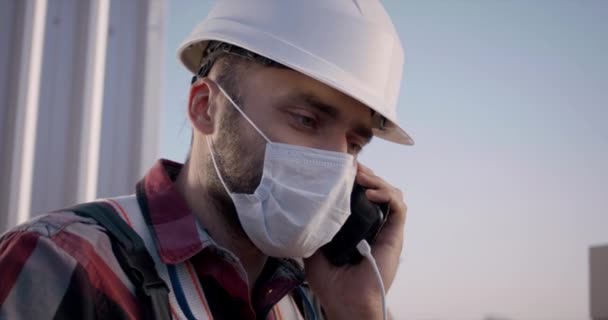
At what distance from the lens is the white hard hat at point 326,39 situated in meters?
1.49

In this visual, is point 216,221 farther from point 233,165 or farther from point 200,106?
point 200,106

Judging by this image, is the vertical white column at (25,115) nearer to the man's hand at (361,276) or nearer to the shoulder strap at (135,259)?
the shoulder strap at (135,259)

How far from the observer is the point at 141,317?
3.75 feet

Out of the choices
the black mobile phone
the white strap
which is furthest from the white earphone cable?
the white strap

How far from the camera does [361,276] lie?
5.44 feet

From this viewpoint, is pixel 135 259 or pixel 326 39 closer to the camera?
pixel 135 259

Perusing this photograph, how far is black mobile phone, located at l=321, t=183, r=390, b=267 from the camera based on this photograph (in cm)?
157

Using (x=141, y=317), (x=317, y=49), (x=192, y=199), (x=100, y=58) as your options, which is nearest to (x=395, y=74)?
(x=317, y=49)

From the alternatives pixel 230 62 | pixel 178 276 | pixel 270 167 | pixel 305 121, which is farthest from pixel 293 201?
pixel 230 62

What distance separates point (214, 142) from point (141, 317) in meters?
0.51

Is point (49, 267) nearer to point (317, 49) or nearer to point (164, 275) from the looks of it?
point (164, 275)

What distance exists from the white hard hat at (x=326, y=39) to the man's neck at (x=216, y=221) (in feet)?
1.21

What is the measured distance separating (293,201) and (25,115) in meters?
1.38

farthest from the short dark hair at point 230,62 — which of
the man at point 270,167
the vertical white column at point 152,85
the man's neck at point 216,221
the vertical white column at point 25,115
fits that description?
the vertical white column at point 152,85
